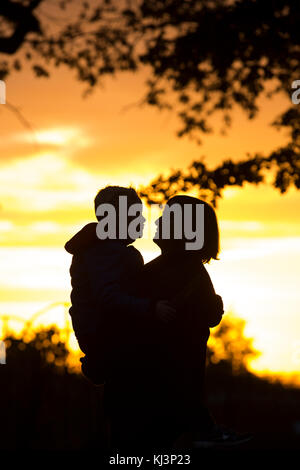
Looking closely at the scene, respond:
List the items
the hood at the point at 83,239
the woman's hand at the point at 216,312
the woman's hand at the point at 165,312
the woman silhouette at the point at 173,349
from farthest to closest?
the hood at the point at 83,239, the woman's hand at the point at 216,312, the woman silhouette at the point at 173,349, the woman's hand at the point at 165,312

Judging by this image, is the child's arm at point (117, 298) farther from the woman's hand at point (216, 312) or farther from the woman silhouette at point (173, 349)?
the woman's hand at point (216, 312)

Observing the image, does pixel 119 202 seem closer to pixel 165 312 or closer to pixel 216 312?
pixel 165 312

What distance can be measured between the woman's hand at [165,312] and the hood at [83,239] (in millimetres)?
676

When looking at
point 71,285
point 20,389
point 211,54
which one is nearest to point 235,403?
point 20,389

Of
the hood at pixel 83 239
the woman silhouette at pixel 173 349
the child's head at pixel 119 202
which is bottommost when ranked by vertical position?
the woman silhouette at pixel 173 349

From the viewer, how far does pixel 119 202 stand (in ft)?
16.3

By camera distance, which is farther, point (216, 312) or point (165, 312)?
point (216, 312)

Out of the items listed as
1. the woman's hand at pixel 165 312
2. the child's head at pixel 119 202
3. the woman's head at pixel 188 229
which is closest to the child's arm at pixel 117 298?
the woman's hand at pixel 165 312

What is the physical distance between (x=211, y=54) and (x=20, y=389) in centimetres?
596

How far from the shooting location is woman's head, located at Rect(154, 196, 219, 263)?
16.0ft

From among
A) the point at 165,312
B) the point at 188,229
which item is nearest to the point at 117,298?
the point at 165,312

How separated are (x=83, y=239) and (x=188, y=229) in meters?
0.70

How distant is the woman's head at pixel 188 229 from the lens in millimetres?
4871
